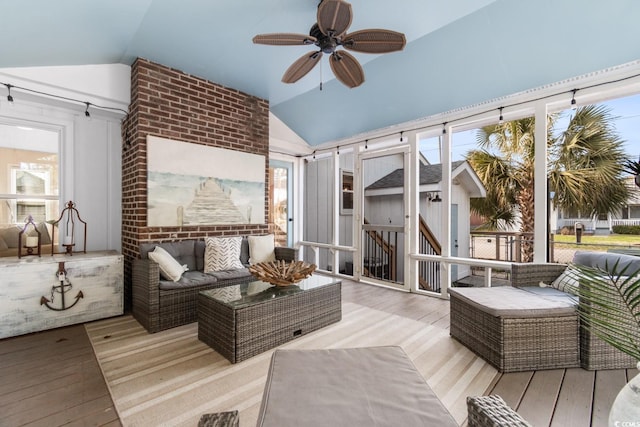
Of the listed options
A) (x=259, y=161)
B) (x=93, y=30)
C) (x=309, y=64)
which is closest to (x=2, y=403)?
(x=93, y=30)

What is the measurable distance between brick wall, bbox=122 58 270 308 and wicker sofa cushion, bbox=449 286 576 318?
313cm

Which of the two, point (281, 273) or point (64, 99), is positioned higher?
point (64, 99)

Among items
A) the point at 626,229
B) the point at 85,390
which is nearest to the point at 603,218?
the point at 626,229

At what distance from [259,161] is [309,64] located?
2.09m

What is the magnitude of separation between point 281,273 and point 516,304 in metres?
1.91

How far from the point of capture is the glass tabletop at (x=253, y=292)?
2.36 metres

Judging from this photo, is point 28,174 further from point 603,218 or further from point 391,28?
point 603,218

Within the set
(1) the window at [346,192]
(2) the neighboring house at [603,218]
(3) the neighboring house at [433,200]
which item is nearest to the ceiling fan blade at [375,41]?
(3) the neighboring house at [433,200]

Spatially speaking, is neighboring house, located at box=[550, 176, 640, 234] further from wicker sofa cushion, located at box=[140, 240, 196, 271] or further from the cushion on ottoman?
wicker sofa cushion, located at box=[140, 240, 196, 271]

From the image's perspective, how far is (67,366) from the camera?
86.3 inches

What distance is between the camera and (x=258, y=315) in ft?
7.74

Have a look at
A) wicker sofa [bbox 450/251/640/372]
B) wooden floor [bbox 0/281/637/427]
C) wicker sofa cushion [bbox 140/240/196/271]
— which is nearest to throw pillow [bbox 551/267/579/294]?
wicker sofa [bbox 450/251/640/372]

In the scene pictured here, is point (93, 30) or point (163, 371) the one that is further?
point (93, 30)

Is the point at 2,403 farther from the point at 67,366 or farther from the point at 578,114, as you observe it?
the point at 578,114
